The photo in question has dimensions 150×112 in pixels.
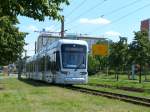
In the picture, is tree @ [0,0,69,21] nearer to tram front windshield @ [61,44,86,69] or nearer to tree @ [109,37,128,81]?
tram front windshield @ [61,44,86,69]

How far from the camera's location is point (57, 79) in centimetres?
3900

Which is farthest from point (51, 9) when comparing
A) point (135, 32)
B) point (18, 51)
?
point (135, 32)

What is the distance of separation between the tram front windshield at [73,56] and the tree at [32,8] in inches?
1000

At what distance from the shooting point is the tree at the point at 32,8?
12594mm

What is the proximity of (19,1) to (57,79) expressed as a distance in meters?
26.4

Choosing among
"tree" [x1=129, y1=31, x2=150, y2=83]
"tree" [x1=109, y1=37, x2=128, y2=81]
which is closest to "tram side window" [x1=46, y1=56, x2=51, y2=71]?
"tree" [x1=129, y1=31, x2=150, y2=83]

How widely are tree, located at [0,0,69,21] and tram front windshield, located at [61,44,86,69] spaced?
1000 inches

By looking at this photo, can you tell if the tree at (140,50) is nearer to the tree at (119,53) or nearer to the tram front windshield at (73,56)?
the tree at (119,53)

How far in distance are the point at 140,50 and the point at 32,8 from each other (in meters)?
43.9

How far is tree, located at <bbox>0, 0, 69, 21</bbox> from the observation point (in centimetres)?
1259

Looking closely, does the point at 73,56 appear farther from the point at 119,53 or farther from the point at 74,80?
the point at 119,53

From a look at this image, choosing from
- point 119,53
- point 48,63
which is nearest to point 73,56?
point 48,63

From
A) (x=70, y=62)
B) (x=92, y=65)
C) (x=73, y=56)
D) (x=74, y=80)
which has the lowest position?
(x=74, y=80)

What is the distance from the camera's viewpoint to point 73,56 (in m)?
39.1
